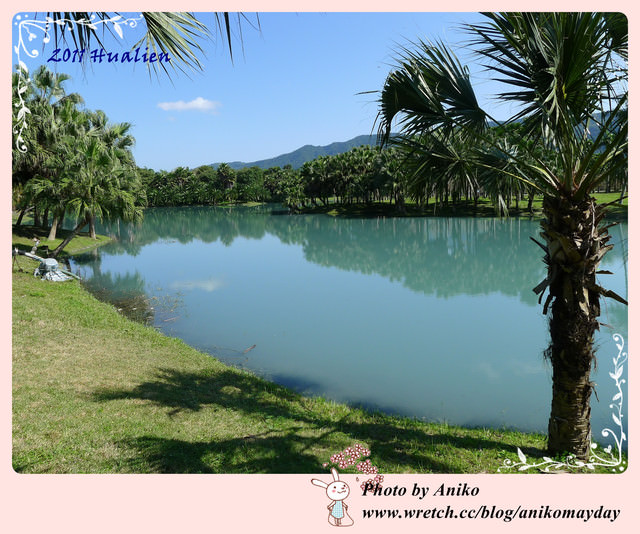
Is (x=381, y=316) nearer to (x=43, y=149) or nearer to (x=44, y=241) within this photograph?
(x=43, y=149)

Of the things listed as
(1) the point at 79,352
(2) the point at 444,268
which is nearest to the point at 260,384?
(1) the point at 79,352

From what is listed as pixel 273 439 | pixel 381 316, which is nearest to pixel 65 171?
pixel 381 316

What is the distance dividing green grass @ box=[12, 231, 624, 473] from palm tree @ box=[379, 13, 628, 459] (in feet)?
3.73

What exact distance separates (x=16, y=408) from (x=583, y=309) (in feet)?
20.9

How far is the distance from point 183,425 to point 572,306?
448cm

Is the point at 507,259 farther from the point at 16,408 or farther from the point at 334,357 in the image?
the point at 16,408

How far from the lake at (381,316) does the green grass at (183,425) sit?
136cm

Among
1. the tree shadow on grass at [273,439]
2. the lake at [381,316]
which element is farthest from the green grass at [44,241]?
the tree shadow on grass at [273,439]

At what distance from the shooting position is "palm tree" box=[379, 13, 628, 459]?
3707 mm

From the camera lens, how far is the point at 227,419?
5352 millimetres

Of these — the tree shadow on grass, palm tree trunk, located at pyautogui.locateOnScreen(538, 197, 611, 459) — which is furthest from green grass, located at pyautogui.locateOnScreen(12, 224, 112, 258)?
palm tree trunk, located at pyautogui.locateOnScreen(538, 197, 611, 459)

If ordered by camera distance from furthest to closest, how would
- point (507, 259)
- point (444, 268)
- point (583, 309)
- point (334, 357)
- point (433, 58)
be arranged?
point (507, 259) → point (444, 268) → point (334, 357) → point (433, 58) → point (583, 309)

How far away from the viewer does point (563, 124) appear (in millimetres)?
3643
